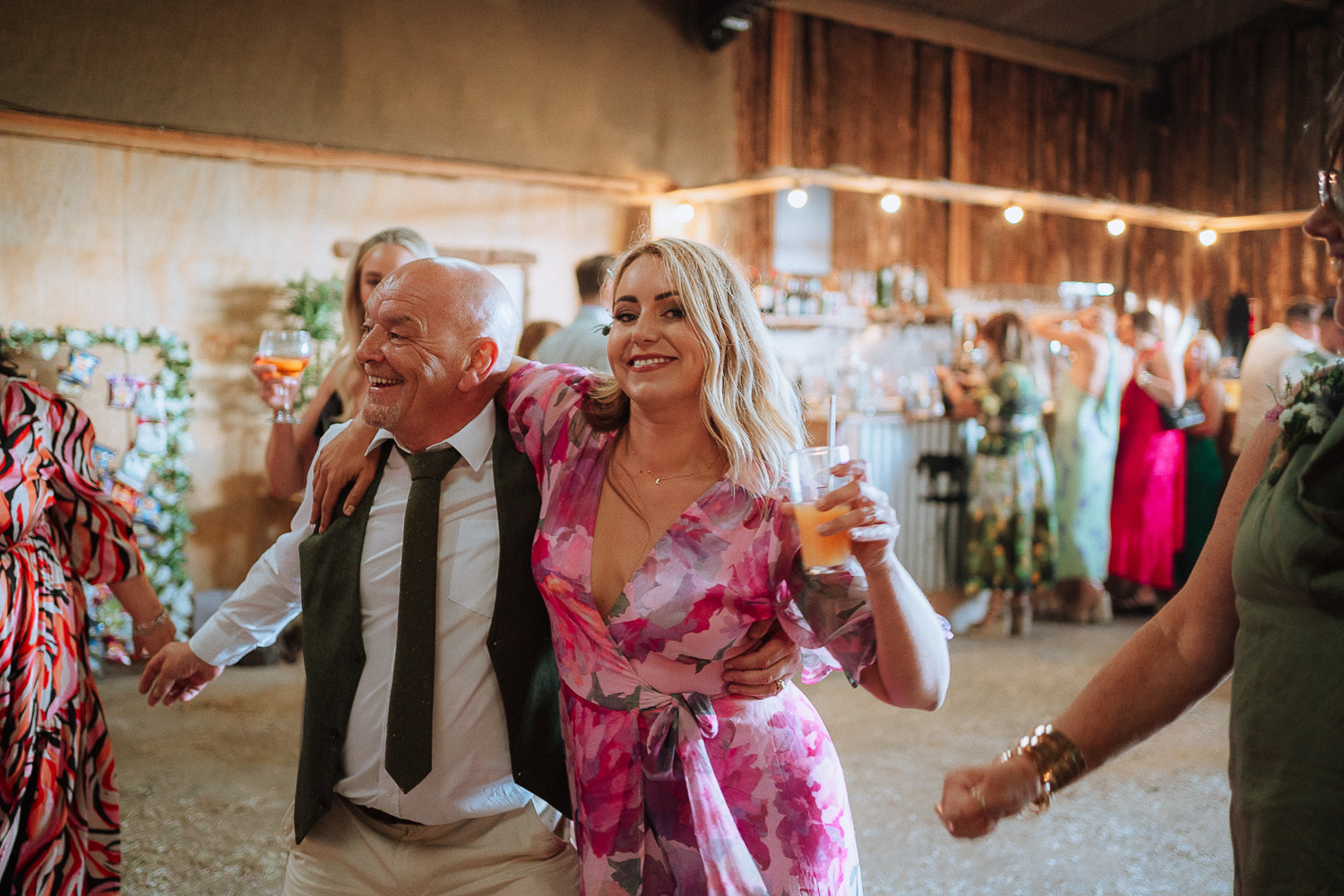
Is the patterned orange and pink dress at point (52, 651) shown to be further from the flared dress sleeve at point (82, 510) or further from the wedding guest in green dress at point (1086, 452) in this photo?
the wedding guest in green dress at point (1086, 452)

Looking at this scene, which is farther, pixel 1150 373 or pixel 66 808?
pixel 1150 373

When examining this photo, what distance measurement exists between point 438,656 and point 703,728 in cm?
44

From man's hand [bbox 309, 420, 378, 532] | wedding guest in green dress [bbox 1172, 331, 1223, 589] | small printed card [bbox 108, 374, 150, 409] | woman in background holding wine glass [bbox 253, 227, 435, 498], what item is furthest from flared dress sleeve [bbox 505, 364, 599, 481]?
wedding guest in green dress [bbox 1172, 331, 1223, 589]

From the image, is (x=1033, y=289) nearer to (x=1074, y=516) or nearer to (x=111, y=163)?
(x=1074, y=516)

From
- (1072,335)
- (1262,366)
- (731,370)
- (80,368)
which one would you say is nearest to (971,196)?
(1072,335)

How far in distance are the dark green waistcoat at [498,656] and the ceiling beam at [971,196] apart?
5.00 meters

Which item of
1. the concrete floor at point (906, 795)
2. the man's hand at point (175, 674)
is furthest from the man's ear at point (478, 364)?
the concrete floor at point (906, 795)

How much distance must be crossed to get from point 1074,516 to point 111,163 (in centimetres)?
607

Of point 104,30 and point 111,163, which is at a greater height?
point 104,30

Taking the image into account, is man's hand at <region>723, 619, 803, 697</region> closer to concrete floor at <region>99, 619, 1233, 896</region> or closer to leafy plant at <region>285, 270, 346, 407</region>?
concrete floor at <region>99, 619, 1233, 896</region>

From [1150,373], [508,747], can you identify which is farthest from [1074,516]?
[508,747]

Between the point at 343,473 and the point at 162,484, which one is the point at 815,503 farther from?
the point at 162,484

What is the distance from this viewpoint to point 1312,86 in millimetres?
8359

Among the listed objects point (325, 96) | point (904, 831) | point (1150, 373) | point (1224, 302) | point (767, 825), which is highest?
point (325, 96)
